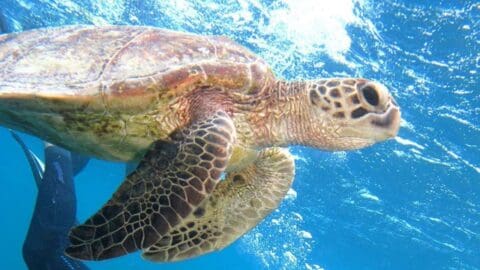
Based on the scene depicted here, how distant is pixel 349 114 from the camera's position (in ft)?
10.1

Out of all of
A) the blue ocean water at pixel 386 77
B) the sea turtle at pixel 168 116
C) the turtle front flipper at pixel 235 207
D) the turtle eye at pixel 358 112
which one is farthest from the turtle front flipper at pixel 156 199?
the blue ocean water at pixel 386 77

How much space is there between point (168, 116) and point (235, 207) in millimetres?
1188

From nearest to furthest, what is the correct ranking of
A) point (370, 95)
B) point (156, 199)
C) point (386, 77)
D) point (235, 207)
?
point (156, 199) < point (370, 95) < point (235, 207) < point (386, 77)

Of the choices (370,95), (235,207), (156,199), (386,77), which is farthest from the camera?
(386,77)

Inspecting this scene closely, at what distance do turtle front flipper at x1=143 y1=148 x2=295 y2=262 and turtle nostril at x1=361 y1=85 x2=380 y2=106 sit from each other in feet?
3.59

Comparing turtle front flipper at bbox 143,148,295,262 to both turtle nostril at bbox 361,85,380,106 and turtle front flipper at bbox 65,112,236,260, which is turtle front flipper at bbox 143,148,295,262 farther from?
turtle nostril at bbox 361,85,380,106

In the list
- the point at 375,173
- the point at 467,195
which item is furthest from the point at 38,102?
the point at 467,195

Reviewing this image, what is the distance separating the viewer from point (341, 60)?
9.12 meters

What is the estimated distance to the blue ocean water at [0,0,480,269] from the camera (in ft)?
24.9

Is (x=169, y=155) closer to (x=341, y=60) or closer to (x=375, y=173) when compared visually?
(x=341, y=60)

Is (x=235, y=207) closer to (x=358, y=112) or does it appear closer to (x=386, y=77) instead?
(x=358, y=112)

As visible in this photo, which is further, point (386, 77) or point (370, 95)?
point (386, 77)

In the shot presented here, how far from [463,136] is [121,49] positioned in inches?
378

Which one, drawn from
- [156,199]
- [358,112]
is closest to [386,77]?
[358,112]
